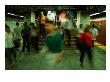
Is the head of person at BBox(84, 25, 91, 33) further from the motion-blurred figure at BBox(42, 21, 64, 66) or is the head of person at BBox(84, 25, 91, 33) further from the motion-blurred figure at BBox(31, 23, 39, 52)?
the motion-blurred figure at BBox(31, 23, 39, 52)

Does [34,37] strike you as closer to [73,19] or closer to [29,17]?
[29,17]

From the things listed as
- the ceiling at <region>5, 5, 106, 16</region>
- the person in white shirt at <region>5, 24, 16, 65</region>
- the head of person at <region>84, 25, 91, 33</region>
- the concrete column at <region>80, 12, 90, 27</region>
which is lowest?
the person in white shirt at <region>5, 24, 16, 65</region>

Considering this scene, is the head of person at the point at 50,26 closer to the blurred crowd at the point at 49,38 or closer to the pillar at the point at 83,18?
the blurred crowd at the point at 49,38

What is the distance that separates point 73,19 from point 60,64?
2.94ft

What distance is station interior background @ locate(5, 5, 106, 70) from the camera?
260 inches

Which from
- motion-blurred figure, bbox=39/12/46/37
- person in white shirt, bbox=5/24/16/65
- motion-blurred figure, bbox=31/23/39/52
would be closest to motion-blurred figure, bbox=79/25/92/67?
motion-blurred figure, bbox=39/12/46/37

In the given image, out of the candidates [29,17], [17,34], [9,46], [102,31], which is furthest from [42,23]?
[102,31]

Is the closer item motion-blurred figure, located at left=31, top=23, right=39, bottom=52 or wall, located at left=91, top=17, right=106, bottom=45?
wall, located at left=91, top=17, right=106, bottom=45

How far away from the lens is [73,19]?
665 cm

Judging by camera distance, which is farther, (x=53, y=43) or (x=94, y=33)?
(x=94, y=33)
